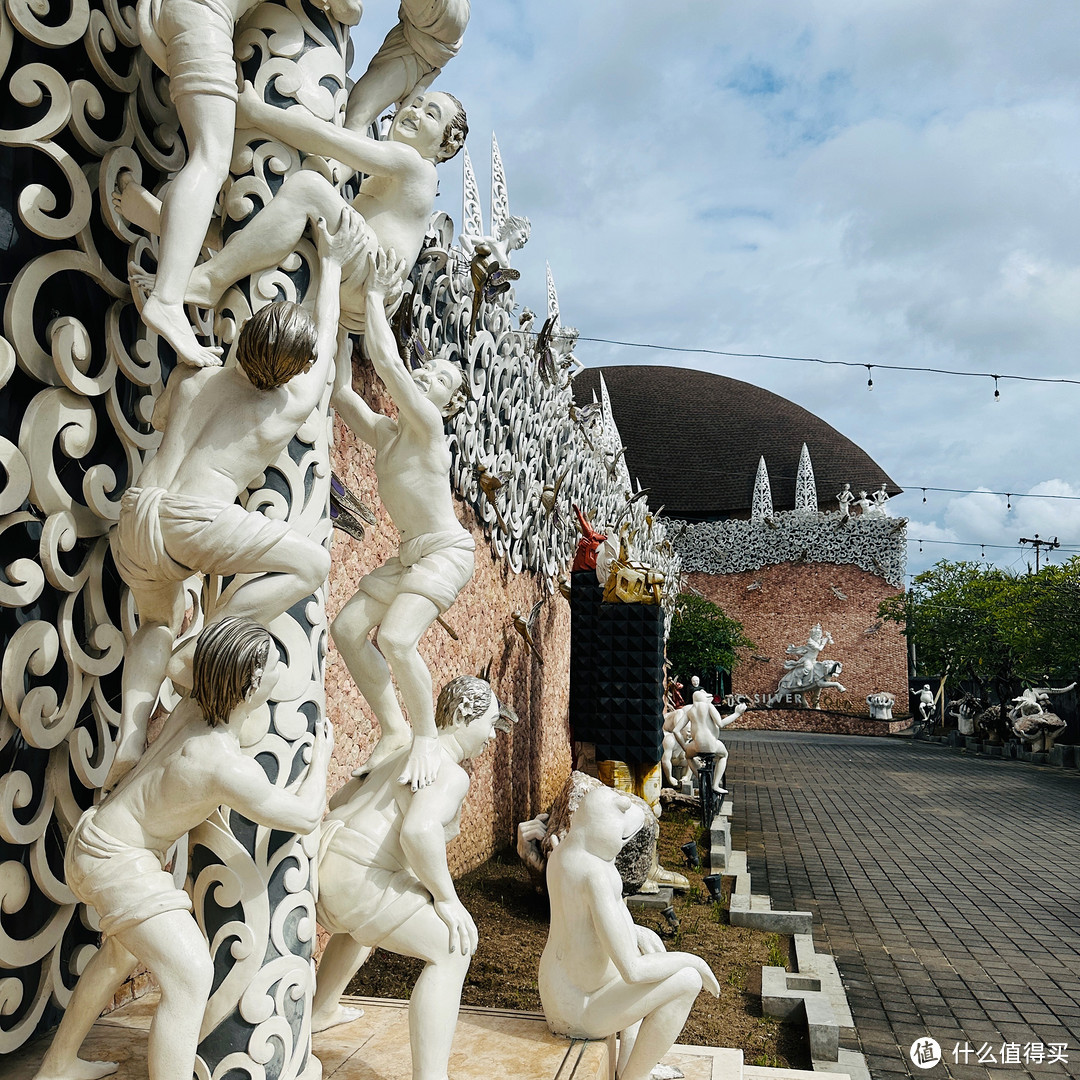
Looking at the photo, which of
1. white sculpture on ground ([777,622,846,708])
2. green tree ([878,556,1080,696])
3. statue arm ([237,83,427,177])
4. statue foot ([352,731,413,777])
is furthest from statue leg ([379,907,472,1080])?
white sculpture on ground ([777,622,846,708])

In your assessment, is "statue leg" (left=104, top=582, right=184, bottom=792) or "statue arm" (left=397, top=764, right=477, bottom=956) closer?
"statue leg" (left=104, top=582, right=184, bottom=792)

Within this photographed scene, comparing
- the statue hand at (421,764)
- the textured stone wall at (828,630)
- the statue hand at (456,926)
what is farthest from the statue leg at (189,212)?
the textured stone wall at (828,630)

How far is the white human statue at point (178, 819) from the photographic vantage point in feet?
7.60

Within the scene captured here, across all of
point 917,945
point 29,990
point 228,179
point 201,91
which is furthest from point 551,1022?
point 917,945

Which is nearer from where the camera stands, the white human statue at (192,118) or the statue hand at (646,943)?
the white human statue at (192,118)

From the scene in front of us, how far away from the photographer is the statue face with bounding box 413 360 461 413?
3.27m

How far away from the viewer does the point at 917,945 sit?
663cm

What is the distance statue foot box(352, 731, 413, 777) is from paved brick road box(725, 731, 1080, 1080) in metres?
3.04

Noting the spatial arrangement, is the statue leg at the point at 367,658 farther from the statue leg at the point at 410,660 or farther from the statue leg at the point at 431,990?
the statue leg at the point at 431,990

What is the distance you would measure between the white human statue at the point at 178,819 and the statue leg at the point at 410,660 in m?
0.66

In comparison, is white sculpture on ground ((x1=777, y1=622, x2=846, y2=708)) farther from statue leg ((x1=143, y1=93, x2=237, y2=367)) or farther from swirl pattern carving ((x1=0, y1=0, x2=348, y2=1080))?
statue leg ((x1=143, y1=93, x2=237, y2=367))

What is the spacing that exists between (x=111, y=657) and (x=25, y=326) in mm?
1021

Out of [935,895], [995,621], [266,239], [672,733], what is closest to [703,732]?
[672,733]

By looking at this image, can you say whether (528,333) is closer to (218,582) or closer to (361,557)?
(361,557)
